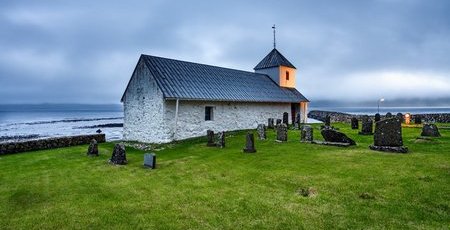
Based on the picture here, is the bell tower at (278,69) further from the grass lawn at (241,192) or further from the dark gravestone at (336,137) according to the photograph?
the grass lawn at (241,192)

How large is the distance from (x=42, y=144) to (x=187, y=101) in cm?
967

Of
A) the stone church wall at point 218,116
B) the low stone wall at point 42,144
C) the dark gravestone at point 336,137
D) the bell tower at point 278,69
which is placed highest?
the bell tower at point 278,69

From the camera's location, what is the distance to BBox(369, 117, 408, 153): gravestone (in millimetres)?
12914

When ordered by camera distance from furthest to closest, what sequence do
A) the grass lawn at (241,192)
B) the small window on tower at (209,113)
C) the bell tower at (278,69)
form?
the bell tower at (278,69), the small window on tower at (209,113), the grass lawn at (241,192)

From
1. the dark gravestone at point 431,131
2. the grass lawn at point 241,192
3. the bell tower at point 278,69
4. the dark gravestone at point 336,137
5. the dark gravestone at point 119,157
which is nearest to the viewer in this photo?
the grass lawn at point 241,192

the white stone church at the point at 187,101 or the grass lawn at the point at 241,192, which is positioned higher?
the white stone church at the point at 187,101

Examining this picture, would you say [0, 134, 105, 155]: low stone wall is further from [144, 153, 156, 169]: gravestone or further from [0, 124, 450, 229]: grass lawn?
[144, 153, 156, 169]: gravestone

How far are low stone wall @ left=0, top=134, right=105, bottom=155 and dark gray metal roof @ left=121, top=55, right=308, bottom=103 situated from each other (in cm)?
691

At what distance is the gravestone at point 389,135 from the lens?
1291 cm

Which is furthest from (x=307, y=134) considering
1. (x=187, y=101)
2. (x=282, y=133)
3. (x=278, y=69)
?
(x=278, y=69)

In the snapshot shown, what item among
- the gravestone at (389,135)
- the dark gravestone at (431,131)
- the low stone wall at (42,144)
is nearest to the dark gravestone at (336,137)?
the gravestone at (389,135)

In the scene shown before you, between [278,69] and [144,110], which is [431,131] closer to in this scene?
[144,110]

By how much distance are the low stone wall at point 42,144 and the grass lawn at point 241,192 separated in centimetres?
352

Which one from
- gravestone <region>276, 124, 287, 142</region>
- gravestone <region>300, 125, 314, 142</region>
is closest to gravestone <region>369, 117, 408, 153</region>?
gravestone <region>300, 125, 314, 142</region>
